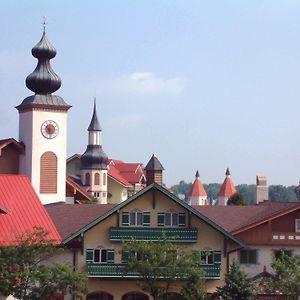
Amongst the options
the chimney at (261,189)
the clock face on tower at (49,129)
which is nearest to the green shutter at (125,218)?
the chimney at (261,189)

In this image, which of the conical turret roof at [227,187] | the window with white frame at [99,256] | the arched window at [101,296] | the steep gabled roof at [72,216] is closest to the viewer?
the window with white frame at [99,256]

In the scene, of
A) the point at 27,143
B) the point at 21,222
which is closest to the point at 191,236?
the point at 21,222

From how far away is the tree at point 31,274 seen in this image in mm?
41125

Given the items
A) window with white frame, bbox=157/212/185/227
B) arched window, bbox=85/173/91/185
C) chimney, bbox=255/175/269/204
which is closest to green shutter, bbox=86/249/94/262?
window with white frame, bbox=157/212/185/227

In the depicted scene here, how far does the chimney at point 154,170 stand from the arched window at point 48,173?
1603cm

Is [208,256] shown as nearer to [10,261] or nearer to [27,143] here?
[10,261]

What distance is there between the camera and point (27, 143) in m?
74.4

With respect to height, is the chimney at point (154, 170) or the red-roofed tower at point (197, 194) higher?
Answer: the red-roofed tower at point (197, 194)

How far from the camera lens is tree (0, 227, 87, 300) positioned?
135 feet

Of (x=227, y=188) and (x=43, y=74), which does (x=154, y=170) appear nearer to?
(x=43, y=74)

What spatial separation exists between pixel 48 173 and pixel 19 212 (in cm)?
2757

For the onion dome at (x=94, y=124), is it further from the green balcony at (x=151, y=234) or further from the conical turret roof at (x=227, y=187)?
the green balcony at (x=151, y=234)

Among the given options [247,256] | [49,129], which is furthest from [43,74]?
[247,256]

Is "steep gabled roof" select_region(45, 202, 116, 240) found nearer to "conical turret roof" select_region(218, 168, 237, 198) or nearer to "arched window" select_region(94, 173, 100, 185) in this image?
"arched window" select_region(94, 173, 100, 185)
